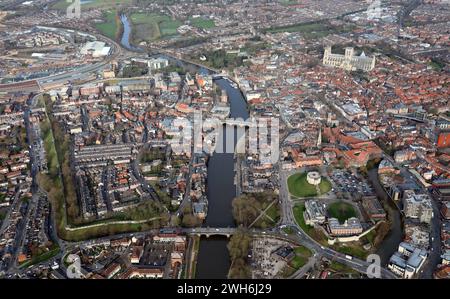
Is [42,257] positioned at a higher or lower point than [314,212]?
lower

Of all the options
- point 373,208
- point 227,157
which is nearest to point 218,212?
point 227,157

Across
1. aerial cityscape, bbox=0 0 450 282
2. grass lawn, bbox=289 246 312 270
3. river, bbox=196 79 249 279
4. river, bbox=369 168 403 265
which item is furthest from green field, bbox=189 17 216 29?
grass lawn, bbox=289 246 312 270

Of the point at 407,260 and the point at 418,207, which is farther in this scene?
the point at 418,207

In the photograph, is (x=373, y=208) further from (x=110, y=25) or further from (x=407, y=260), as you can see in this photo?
(x=110, y=25)

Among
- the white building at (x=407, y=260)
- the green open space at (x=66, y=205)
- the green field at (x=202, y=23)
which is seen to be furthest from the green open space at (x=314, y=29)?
the white building at (x=407, y=260)

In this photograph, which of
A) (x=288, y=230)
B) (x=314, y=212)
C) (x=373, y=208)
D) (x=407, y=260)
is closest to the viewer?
(x=407, y=260)

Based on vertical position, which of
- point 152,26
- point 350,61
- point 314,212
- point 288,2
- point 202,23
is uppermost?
point 288,2

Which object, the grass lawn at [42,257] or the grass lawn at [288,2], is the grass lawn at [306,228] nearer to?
the grass lawn at [42,257]

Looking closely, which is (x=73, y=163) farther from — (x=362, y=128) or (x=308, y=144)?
(x=362, y=128)
